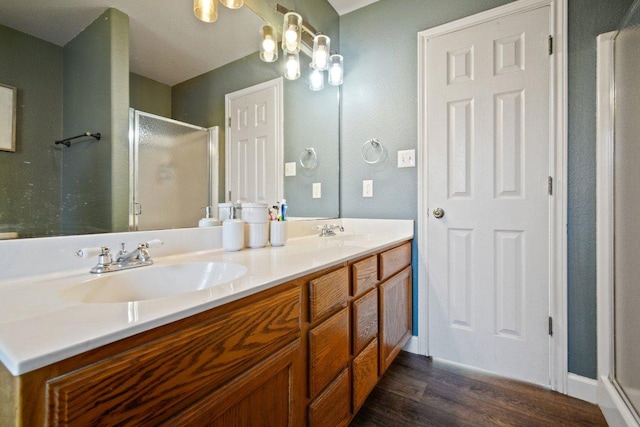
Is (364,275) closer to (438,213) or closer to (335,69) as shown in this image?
(438,213)

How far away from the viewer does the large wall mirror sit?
778 millimetres

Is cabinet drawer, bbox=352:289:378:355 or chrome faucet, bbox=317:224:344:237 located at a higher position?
chrome faucet, bbox=317:224:344:237

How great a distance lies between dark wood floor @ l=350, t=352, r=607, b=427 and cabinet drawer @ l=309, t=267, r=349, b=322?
66 centimetres

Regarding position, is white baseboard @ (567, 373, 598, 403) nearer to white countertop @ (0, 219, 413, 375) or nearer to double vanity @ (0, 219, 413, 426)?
double vanity @ (0, 219, 413, 426)

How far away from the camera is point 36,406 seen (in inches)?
14.8

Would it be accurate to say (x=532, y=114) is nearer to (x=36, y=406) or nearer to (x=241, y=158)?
(x=241, y=158)

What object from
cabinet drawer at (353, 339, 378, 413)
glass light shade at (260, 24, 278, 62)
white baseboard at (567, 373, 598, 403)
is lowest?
white baseboard at (567, 373, 598, 403)

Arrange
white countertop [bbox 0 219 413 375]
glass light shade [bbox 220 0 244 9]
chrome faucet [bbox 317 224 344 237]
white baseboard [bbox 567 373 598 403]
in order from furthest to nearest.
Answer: chrome faucet [bbox 317 224 344 237] < white baseboard [bbox 567 373 598 403] < glass light shade [bbox 220 0 244 9] < white countertop [bbox 0 219 413 375]

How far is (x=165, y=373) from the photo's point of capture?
20.2 inches

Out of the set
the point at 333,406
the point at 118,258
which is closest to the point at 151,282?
the point at 118,258

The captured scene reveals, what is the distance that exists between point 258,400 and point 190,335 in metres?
0.29

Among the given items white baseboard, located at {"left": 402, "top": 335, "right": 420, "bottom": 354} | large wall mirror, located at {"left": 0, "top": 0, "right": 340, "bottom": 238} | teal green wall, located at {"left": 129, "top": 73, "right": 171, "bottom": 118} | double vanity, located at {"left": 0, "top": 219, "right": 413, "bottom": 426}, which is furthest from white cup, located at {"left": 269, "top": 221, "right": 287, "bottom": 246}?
white baseboard, located at {"left": 402, "top": 335, "right": 420, "bottom": 354}

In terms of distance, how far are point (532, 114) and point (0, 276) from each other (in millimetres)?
2201

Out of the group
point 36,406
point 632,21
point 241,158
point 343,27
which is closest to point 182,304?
point 36,406
